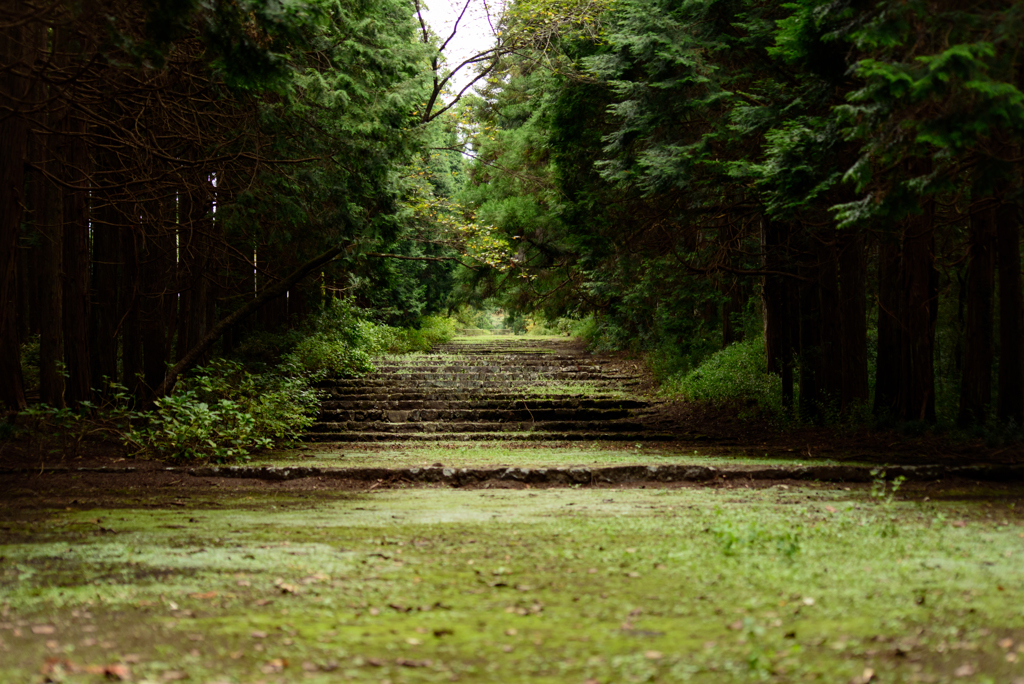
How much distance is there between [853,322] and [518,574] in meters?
9.32

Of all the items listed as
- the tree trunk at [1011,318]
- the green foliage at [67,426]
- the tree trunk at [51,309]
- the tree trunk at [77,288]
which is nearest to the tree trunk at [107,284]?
the tree trunk at [77,288]

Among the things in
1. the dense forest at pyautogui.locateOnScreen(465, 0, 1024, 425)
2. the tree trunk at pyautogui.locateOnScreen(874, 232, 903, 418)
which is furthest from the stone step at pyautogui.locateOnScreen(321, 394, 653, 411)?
the tree trunk at pyautogui.locateOnScreen(874, 232, 903, 418)

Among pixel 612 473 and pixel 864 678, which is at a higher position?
pixel 864 678

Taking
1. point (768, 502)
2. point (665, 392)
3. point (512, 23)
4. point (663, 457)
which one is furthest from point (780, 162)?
point (512, 23)

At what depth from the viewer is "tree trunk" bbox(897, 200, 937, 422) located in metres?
11.3

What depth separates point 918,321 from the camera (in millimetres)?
11406

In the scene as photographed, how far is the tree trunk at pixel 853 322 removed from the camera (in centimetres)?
1255

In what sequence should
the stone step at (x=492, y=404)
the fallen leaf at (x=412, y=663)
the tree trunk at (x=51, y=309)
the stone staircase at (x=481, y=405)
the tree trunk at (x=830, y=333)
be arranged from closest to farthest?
the fallen leaf at (x=412, y=663) → the tree trunk at (x=51, y=309) → the tree trunk at (x=830, y=333) → the stone staircase at (x=481, y=405) → the stone step at (x=492, y=404)

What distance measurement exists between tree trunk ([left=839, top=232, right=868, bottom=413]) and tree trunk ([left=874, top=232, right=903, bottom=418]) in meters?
0.32

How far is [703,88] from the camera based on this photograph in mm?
12406

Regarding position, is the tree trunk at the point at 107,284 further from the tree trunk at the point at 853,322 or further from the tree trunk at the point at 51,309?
the tree trunk at the point at 853,322

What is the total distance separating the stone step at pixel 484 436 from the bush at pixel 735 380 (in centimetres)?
273

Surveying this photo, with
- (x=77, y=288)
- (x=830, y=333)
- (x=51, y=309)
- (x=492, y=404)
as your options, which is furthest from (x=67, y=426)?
(x=830, y=333)

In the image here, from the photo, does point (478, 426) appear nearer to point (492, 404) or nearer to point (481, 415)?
point (481, 415)
